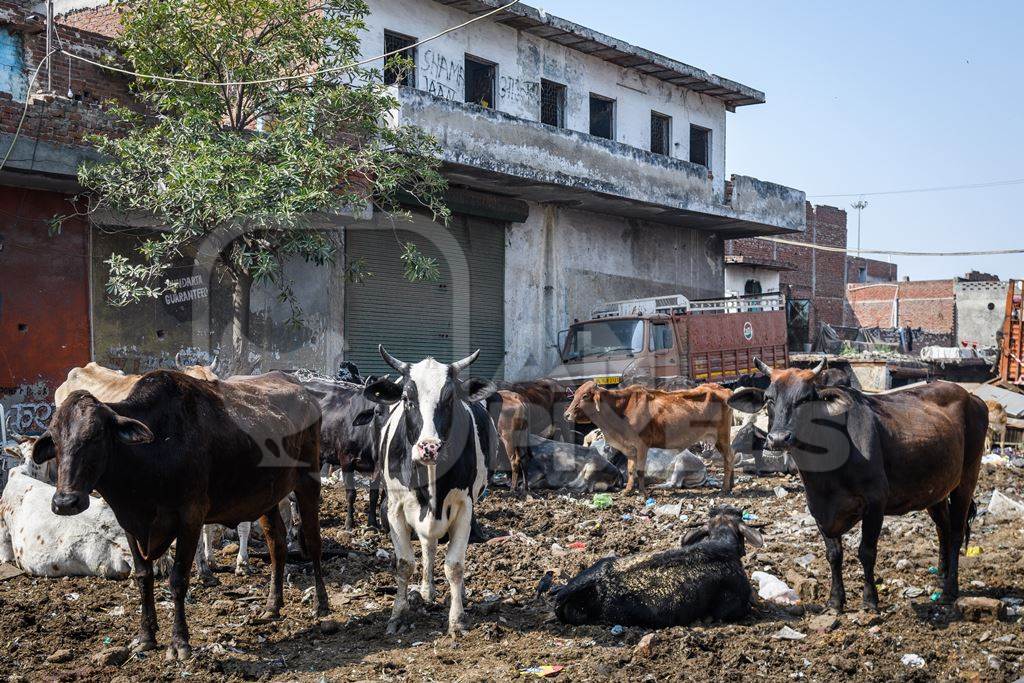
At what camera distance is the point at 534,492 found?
1212cm

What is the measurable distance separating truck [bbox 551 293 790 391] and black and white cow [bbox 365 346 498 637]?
952 centimetres

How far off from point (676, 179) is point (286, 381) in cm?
1591

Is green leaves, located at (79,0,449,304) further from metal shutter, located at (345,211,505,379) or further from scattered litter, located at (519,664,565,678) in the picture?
scattered litter, located at (519,664,565,678)

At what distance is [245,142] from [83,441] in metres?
8.88

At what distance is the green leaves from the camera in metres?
12.5

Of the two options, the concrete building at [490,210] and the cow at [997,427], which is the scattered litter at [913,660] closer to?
the concrete building at [490,210]

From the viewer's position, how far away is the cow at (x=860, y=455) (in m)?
6.61

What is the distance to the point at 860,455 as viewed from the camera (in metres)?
6.64

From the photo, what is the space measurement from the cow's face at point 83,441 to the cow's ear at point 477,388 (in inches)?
90.9

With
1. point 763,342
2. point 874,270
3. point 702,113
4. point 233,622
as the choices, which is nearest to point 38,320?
point 233,622

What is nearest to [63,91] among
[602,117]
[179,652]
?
[179,652]

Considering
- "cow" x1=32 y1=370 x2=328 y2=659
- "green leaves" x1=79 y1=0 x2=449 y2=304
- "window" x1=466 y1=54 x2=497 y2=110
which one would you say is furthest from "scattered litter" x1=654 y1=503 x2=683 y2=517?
"window" x1=466 y1=54 x2=497 y2=110

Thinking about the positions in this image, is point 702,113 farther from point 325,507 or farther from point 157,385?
point 157,385

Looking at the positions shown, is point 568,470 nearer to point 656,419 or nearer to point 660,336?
point 656,419
